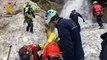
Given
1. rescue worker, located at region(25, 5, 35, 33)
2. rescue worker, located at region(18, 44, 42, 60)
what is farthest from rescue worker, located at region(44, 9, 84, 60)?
rescue worker, located at region(25, 5, 35, 33)

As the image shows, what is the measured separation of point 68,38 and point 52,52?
22.7 inches

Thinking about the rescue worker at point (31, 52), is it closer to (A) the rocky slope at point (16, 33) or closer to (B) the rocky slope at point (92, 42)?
(A) the rocky slope at point (16, 33)

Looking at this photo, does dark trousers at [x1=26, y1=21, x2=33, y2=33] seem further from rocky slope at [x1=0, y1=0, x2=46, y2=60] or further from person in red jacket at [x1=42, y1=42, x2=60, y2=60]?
person in red jacket at [x1=42, y1=42, x2=60, y2=60]

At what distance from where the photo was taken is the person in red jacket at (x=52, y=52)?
6177mm

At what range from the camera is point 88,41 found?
16.2 metres

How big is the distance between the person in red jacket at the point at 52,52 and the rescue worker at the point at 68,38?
31cm

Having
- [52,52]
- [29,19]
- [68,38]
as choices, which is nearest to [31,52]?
[68,38]

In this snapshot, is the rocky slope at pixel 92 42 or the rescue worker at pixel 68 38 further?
the rocky slope at pixel 92 42

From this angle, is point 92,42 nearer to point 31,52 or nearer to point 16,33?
point 16,33

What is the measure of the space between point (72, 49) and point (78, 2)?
64.9 feet

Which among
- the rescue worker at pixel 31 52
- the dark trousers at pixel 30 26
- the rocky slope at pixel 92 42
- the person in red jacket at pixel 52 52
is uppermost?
the person in red jacket at pixel 52 52

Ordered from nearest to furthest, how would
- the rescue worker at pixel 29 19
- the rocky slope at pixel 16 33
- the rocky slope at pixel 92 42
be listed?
the rocky slope at pixel 92 42 → the rocky slope at pixel 16 33 → the rescue worker at pixel 29 19

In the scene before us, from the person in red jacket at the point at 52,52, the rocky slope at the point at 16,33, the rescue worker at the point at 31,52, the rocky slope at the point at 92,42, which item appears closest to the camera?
the person in red jacket at the point at 52,52

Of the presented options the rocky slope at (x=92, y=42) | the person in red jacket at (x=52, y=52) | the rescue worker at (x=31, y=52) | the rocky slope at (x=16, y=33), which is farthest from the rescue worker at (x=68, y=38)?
the rocky slope at (x=16, y=33)
